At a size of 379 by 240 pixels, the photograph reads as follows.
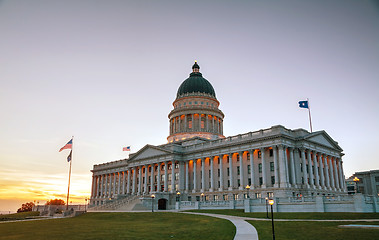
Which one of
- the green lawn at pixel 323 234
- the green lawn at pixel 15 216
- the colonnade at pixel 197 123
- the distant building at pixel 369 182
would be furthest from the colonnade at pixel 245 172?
the green lawn at pixel 323 234

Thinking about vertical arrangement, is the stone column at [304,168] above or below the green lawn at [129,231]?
above

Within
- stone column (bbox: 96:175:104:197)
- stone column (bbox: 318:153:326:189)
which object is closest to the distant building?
stone column (bbox: 318:153:326:189)

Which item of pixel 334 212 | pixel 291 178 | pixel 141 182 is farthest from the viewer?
pixel 141 182

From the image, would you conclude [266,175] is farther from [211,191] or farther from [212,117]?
[212,117]

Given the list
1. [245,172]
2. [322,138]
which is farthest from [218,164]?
[322,138]

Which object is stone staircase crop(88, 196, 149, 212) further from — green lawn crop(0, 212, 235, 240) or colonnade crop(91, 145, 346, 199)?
green lawn crop(0, 212, 235, 240)

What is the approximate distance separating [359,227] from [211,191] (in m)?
55.5

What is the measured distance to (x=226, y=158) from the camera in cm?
8081

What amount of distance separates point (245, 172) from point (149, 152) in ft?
111

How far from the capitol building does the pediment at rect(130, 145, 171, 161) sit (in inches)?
→ 11.8

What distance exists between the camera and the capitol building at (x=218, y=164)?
69.1 m

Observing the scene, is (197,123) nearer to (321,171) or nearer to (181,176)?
(181,176)

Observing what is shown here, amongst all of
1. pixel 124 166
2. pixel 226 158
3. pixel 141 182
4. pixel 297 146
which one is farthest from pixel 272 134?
pixel 124 166

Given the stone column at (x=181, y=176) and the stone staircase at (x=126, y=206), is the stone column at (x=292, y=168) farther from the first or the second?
the stone staircase at (x=126, y=206)
